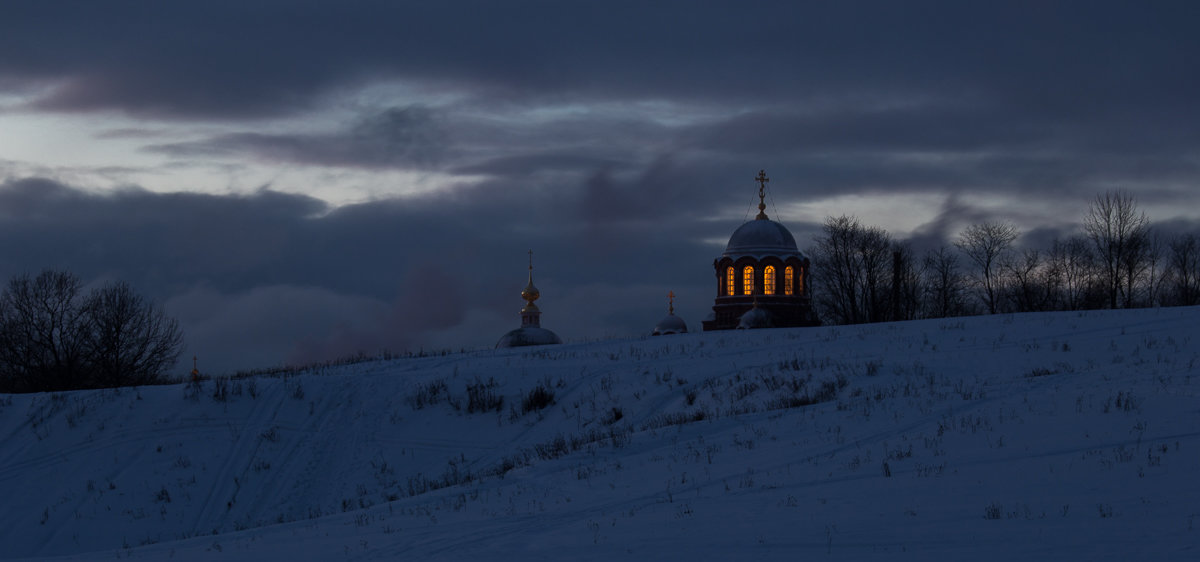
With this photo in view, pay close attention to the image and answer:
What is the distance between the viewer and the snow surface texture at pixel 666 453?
9.77 m

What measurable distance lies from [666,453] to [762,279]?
159 feet

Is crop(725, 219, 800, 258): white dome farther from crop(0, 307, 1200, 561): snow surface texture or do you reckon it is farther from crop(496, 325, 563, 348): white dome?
crop(0, 307, 1200, 561): snow surface texture

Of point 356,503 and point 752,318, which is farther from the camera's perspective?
point 752,318

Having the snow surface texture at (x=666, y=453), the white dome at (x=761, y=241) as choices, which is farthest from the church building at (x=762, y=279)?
the snow surface texture at (x=666, y=453)

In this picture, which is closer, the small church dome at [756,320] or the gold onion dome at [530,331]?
the small church dome at [756,320]

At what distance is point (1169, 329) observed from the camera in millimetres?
25875

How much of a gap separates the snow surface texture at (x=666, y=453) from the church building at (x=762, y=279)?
28.3 meters

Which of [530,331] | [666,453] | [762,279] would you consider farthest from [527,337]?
[666,453]

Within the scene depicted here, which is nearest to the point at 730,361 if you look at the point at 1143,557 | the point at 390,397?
the point at 390,397

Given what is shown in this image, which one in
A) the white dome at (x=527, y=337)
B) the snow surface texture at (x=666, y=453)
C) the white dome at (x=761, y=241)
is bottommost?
the snow surface texture at (x=666, y=453)

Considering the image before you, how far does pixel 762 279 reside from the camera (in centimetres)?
6319

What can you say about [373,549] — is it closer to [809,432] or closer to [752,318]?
[809,432]

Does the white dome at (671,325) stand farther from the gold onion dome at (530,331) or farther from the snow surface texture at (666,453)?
the snow surface texture at (666,453)

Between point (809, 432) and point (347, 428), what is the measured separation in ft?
39.0
